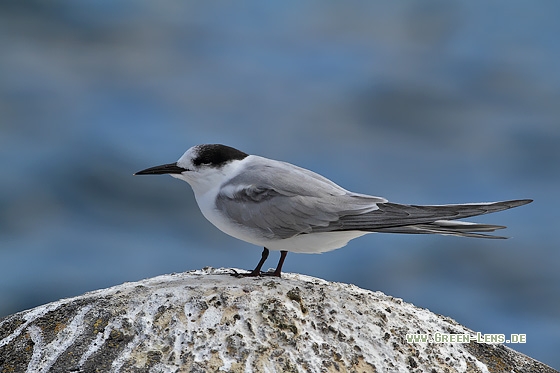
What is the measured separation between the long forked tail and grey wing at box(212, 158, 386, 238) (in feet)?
0.29

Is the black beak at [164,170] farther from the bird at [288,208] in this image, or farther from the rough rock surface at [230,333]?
the rough rock surface at [230,333]

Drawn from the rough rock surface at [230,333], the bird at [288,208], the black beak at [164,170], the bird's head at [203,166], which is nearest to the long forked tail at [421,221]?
the bird at [288,208]

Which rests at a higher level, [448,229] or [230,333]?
[448,229]

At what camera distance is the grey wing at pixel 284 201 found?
5.62m

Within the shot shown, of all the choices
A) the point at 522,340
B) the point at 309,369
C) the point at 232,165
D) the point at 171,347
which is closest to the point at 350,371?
the point at 309,369

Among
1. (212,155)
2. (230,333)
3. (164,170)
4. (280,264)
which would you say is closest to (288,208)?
(280,264)

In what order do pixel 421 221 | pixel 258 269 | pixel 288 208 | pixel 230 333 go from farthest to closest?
1. pixel 258 269
2. pixel 288 208
3. pixel 421 221
4. pixel 230 333

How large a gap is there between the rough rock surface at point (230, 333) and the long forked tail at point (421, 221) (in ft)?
1.75

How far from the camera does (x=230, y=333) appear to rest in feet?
16.1

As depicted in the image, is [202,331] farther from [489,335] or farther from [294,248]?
[489,335]

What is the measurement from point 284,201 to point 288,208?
0.07m

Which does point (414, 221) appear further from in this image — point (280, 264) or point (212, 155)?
point (212, 155)

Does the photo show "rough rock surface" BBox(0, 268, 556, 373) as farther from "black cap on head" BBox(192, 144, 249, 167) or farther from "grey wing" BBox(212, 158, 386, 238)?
"black cap on head" BBox(192, 144, 249, 167)

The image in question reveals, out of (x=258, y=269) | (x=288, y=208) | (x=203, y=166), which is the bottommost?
(x=258, y=269)
